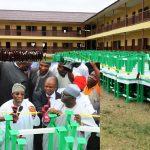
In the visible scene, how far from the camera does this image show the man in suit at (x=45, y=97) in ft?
12.4

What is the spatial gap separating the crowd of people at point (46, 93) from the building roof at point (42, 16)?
149ft

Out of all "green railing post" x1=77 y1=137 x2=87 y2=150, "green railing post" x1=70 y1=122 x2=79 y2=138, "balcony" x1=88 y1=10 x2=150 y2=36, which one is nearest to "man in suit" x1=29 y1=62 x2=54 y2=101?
"green railing post" x1=70 y1=122 x2=79 y2=138

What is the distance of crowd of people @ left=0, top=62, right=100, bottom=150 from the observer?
3.70 m

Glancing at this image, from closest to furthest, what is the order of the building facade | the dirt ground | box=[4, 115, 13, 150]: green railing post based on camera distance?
box=[4, 115, 13, 150]: green railing post, the dirt ground, the building facade

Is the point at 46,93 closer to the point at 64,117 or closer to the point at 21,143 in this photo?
the point at 64,117

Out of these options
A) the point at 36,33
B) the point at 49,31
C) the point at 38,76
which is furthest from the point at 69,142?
the point at 49,31

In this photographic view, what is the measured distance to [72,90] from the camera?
3883mm

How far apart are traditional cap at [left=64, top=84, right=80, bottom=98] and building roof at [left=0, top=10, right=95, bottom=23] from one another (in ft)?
149

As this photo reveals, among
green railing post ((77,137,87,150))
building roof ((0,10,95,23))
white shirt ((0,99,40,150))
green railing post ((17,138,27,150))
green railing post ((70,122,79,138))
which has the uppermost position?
building roof ((0,10,95,23))

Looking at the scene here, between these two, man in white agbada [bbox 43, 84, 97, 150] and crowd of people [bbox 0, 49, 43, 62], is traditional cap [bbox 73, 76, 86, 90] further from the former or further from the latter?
crowd of people [bbox 0, 49, 43, 62]

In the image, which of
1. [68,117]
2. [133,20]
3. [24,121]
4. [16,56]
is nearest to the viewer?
[24,121]

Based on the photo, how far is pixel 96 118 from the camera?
394 centimetres

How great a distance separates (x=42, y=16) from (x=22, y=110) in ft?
156

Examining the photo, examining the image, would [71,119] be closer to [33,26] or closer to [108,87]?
[108,87]
